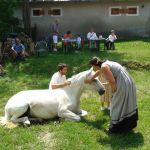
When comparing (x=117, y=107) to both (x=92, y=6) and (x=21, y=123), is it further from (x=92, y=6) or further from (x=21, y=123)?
(x=92, y=6)

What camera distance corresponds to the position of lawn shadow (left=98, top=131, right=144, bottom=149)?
8.51 metres

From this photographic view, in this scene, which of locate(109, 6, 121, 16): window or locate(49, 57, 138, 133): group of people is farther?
locate(109, 6, 121, 16): window

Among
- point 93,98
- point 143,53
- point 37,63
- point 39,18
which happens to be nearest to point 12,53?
point 37,63

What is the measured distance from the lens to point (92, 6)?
28.0 meters

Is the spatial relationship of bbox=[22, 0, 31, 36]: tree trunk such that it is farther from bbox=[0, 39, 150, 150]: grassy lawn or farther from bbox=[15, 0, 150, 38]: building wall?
bbox=[0, 39, 150, 150]: grassy lawn

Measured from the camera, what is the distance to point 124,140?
8789 millimetres

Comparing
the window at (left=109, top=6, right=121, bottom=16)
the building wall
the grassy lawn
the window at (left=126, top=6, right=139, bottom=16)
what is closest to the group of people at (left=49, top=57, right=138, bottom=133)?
the grassy lawn

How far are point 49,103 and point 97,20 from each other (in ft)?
61.7

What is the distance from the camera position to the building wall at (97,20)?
2802 centimetres

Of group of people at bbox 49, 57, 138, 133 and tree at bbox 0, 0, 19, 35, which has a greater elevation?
tree at bbox 0, 0, 19, 35

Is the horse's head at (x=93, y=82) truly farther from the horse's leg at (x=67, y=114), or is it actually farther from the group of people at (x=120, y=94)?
the horse's leg at (x=67, y=114)

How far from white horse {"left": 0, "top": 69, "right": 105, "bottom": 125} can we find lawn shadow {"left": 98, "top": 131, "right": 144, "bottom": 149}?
123 centimetres

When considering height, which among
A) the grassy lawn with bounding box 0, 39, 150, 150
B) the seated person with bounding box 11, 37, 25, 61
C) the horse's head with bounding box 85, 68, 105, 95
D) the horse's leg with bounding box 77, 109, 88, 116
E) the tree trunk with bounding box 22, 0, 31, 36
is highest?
the tree trunk with bounding box 22, 0, 31, 36

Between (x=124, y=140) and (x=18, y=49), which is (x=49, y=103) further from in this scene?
(x=18, y=49)
